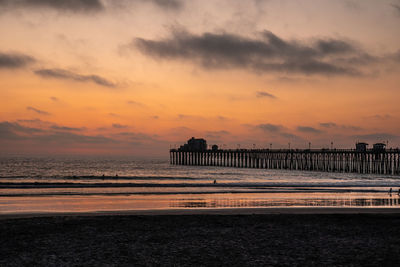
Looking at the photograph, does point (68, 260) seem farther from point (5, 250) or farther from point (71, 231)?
point (71, 231)

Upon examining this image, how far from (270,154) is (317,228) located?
94641mm

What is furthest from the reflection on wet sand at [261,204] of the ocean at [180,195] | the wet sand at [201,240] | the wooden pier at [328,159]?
the wooden pier at [328,159]

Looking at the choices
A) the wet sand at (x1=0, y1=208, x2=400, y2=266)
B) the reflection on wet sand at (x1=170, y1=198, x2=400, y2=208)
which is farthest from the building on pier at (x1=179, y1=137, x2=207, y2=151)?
the wet sand at (x1=0, y1=208, x2=400, y2=266)

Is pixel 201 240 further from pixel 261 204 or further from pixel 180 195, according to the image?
pixel 180 195

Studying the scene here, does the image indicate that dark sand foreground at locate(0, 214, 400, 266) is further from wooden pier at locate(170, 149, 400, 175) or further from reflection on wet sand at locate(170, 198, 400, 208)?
wooden pier at locate(170, 149, 400, 175)

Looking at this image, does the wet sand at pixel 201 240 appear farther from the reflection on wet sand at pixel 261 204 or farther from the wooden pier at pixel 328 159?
the wooden pier at pixel 328 159

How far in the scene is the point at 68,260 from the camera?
8.78m

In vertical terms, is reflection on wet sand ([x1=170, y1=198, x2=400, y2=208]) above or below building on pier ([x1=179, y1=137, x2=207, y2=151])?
below

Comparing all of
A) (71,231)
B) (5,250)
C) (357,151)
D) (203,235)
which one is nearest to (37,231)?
(71,231)

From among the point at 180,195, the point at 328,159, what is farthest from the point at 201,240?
the point at 328,159

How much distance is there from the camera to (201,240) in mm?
11125

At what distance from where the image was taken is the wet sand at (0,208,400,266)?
8.91 meters

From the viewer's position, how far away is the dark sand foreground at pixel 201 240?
29.2 feet

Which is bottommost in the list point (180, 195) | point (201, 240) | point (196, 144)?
point (180, 195)
